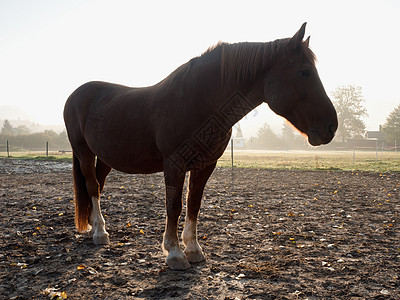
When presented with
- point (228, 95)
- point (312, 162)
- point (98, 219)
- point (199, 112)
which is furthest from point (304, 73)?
point (312, 162)

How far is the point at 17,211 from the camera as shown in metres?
6.24

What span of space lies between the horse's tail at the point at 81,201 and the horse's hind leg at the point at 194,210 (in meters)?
1.89

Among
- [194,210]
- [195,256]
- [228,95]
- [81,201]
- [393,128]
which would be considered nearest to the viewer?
[228,95]

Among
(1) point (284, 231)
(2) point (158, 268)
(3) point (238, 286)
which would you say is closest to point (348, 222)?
(1) point (284, 231)

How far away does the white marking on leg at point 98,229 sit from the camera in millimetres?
4270

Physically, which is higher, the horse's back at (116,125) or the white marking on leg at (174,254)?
the horse's back at (116,125)

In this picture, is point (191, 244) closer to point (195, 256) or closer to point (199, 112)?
point (195, 256)

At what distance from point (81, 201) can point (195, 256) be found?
2181 mm

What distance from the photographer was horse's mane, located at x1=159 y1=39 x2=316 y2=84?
297 cm

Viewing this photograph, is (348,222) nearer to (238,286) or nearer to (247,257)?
(247,257)

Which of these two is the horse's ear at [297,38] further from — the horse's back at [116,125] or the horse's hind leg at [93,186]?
the horse's hind leg at [93,186]

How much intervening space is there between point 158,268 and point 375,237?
3.50 meters

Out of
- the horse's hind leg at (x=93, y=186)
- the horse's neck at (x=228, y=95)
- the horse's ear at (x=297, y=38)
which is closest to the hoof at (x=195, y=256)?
the horse's hind leg at (x=93, y=186)

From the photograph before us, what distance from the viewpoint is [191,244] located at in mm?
3711
